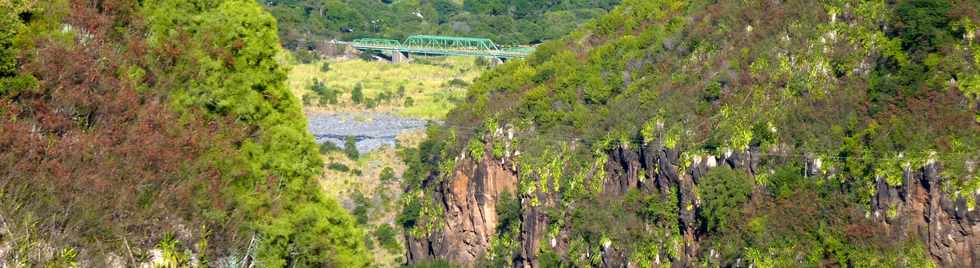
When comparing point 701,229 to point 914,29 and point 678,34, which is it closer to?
point 914,29

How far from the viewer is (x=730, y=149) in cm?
7050

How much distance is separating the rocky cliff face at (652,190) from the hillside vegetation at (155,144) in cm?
2872

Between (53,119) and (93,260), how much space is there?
2686 mm

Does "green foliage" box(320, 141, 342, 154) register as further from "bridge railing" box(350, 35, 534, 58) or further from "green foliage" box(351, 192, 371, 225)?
"bridge railing" box(350, 35, 534, 58)

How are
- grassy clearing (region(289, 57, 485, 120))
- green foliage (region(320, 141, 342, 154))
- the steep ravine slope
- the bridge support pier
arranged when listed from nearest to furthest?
the steep ravine slope, green foliage (region(320, 141, 342, 154)), grassy clearing (region(289, 57, 485, 120)), the bridge support pier

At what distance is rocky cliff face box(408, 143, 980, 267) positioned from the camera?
62.1 meters

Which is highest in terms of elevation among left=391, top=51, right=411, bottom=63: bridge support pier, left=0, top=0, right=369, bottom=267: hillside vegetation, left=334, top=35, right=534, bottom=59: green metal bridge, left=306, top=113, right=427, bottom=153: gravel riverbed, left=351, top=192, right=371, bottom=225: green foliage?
left=0, top=0, right=369, bottom=267: hillside vegetation

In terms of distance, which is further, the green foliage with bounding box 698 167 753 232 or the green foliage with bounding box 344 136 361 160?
the green foliage with bounding box 344 136 361 160

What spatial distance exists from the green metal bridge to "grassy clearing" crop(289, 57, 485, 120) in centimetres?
80

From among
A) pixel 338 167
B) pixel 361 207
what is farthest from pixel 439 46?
pixel 361 207

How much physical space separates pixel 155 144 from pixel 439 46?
128 m

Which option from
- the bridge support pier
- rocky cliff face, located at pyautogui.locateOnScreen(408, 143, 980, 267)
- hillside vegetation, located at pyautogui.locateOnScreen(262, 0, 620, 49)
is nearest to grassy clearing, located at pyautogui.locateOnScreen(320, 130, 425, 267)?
rocky cliff face, located at pyautogui.locateOnScreen(408, 143, 980, 267)

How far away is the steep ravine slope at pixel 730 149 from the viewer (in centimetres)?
6425

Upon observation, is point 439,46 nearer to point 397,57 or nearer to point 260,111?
point 397,57
